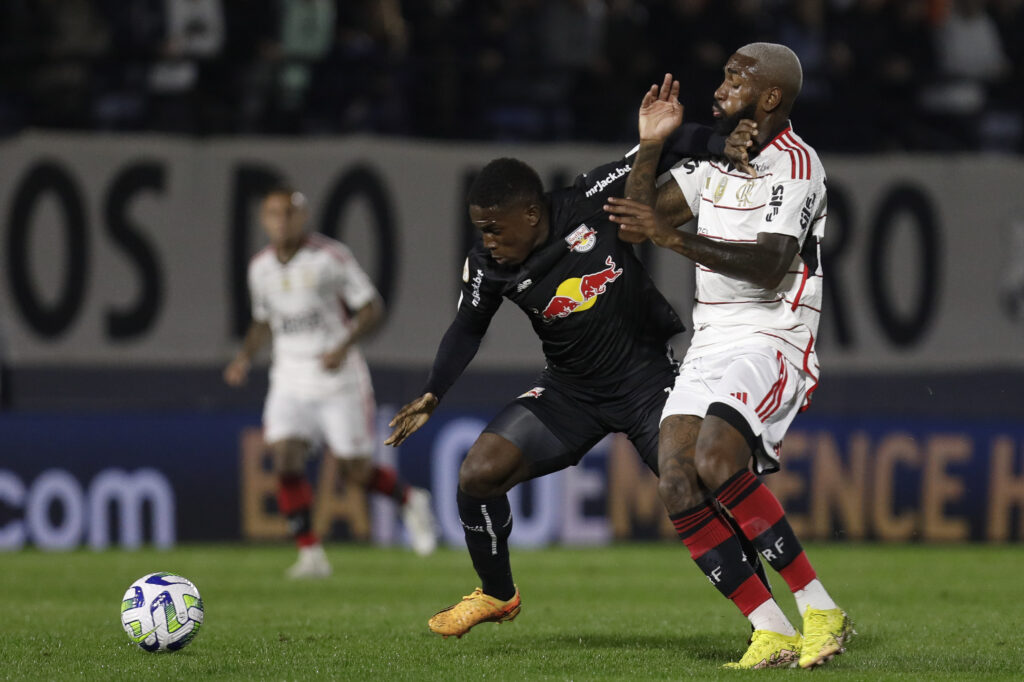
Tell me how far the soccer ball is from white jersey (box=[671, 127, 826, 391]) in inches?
92.0

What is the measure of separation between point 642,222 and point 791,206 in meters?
0.56

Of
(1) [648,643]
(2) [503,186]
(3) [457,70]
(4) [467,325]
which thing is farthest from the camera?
(3) [457,70]

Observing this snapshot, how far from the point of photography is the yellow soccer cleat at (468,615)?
6.57 m

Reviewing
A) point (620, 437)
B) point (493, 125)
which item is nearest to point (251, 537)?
point (620, 437)

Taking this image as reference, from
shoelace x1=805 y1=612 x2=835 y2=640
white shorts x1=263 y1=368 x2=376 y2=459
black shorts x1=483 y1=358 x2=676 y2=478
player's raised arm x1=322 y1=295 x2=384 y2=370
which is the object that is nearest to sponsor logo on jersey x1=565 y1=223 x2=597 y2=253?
black shorts x1=483 y1=358 x2=676 y2=478

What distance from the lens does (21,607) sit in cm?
839

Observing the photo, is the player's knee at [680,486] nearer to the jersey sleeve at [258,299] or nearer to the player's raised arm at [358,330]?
the player's raised arm at [358,330]

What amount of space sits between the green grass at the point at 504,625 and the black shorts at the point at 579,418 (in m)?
0.83

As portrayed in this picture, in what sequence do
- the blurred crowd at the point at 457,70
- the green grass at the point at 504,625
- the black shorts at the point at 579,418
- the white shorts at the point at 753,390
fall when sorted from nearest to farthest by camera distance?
the white shorts at the point at 753,390, the green grass at the point at 504,625, the black shorts at the point at 579,418, the blurred crowd at the point at 457,70

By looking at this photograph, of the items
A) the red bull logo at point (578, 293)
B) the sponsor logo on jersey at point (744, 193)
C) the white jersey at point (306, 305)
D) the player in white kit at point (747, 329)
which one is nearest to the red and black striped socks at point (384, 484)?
the white jersey at point (306, 305)

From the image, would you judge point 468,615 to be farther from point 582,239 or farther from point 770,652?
point 582,239

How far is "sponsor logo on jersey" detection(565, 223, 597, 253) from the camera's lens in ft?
21.2

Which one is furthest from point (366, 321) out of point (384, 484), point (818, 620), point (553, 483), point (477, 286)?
point (818, 620)

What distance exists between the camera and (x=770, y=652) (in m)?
5.71
